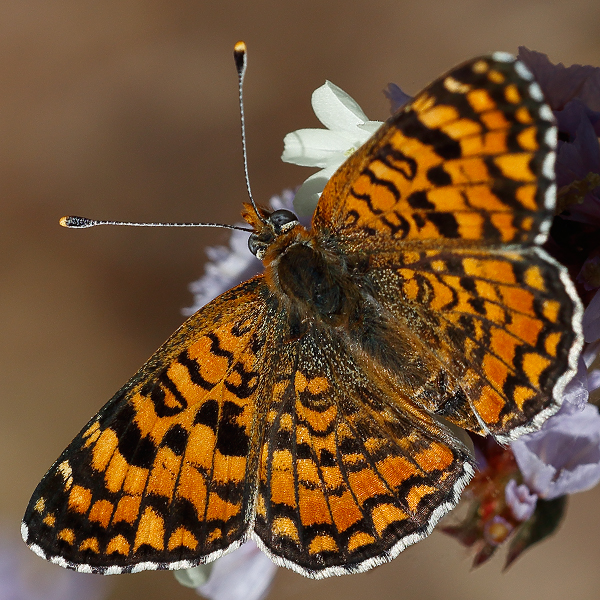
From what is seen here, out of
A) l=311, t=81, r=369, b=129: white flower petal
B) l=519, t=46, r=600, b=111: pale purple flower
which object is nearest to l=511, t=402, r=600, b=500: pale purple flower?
l=519, t=46, r=600, b=111: pale purple flower

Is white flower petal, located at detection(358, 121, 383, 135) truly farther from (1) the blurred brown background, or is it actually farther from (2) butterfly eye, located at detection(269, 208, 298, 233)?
(1) the blurred brown background

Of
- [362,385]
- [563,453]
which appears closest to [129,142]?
[362,385]

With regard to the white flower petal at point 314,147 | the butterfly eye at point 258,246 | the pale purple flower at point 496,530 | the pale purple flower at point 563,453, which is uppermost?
the white flower petal at point 314,147

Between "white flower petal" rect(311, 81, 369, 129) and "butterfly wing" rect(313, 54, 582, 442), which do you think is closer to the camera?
"butterfly wing" rect(313, 54, 582, 442)

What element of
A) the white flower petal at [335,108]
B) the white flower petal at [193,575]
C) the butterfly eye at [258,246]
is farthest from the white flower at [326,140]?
the white flower petal at [193,575]

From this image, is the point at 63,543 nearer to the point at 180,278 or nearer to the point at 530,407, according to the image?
the point at 530,407

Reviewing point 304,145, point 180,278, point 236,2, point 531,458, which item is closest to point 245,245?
point 304,145

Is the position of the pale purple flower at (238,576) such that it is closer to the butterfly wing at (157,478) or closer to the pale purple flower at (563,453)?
the butterfly wing at (157,478)
